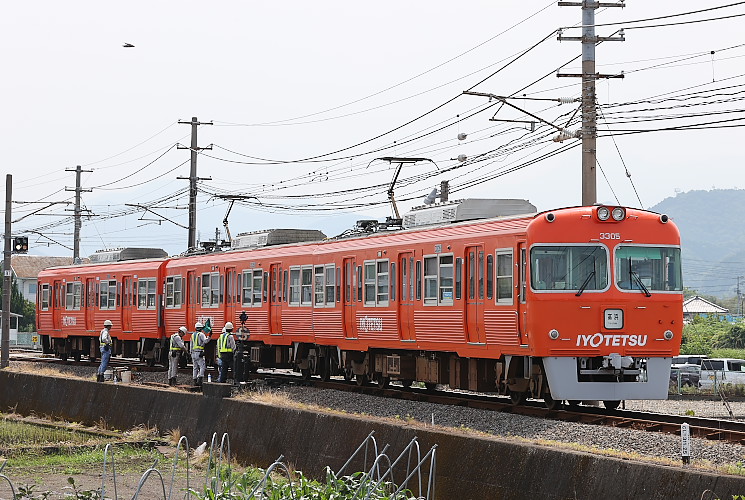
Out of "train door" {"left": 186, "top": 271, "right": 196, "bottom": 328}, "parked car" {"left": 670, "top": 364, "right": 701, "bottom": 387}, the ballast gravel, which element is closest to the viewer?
the ballast gravel

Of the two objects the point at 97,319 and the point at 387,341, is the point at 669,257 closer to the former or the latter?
the point at 387,341

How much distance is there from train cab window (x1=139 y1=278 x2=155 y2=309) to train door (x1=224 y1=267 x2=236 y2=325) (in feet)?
16.6

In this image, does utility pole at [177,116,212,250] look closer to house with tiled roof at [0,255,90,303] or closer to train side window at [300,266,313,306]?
train side window at [300,266,313,306]

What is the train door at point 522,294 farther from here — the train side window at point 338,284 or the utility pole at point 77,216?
the utility pole at point 77,216

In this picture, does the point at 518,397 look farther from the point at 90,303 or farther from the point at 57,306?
the point at 57,306

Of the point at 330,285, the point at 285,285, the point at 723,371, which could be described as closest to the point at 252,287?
the point at 285,285

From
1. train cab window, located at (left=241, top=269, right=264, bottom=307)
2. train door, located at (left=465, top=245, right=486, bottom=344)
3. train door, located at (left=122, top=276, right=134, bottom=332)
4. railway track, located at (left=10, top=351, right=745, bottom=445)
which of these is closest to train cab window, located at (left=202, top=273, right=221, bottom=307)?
train cab window, located at (left=241, top=269, right=264, bottom=307)

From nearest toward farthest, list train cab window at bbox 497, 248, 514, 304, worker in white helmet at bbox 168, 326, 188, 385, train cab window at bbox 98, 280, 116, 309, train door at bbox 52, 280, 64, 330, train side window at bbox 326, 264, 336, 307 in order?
train cab window at bbox 497, 248, 514, 304
train side window at bbox 326, 264, 336, 307
worker in white helmet at bbox 168, 326, 188, 385
train cab window at bbox 98, 280, 116, 309
train door at bbox 52, 280, 64, 330

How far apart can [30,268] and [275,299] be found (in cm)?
8426

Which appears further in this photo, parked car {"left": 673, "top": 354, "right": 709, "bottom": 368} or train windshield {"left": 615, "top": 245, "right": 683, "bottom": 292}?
parked car {"left": 673, "top": 354, "right": 709, "bottom": 368}

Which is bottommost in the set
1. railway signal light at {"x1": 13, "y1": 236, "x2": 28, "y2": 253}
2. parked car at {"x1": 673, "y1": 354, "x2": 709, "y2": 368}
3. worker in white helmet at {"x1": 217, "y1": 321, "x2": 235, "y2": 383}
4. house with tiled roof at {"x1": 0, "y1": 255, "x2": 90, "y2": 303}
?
parked car at {"x1": 673, "y1": 354, "x2": 709, "y2": 368}

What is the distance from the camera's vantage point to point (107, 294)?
37.3 meters

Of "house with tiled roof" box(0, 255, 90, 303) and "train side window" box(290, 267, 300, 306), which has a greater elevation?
"house with tiled roof" box(0, 255, 90, 303)

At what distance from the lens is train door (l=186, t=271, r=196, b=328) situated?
3209cm
